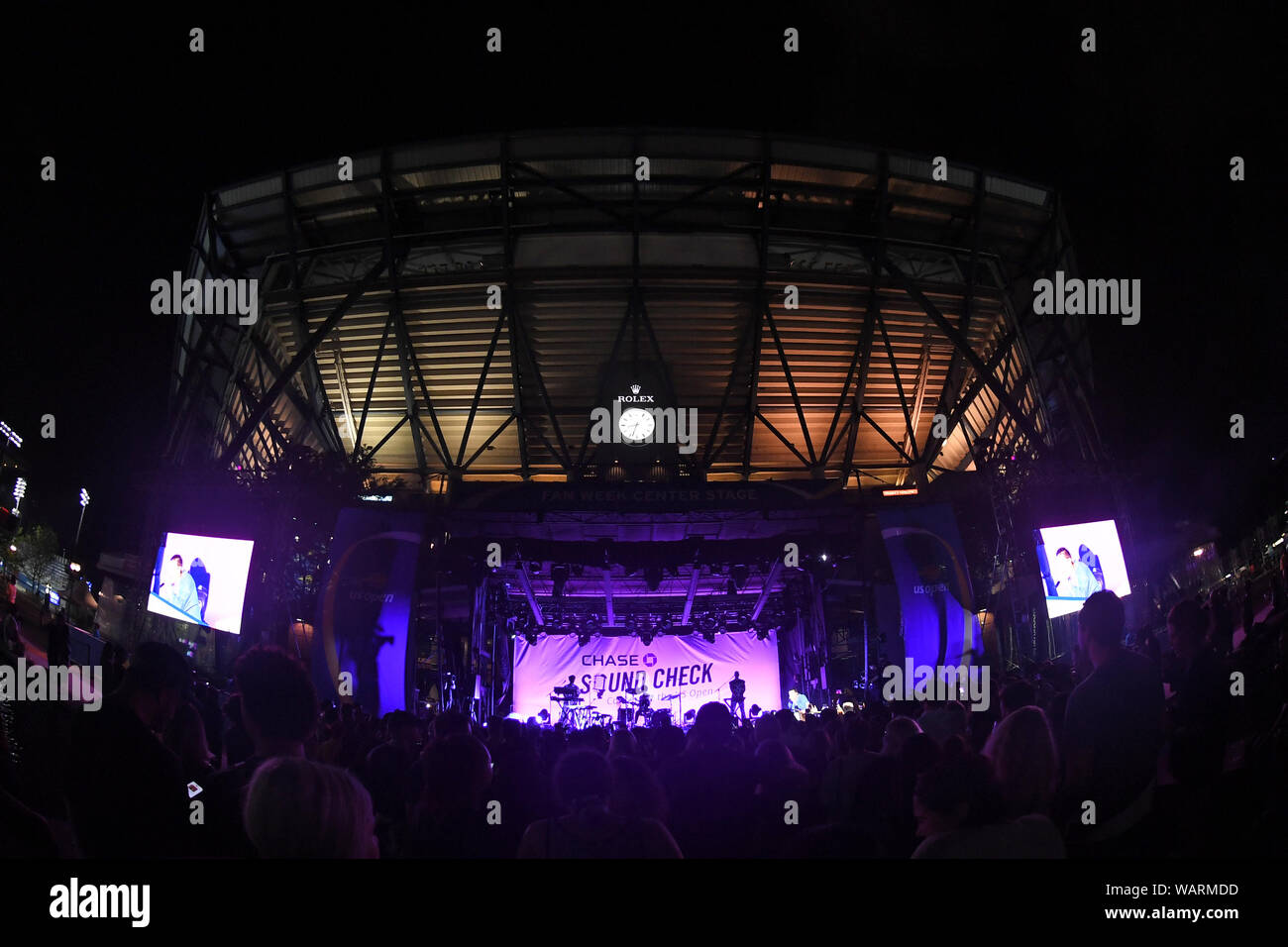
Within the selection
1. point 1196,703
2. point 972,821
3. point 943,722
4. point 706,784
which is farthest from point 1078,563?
point 972,821

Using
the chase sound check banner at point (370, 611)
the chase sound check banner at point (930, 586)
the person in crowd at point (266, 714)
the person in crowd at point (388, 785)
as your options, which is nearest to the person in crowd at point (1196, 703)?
the person in crowd at point (266, 714)

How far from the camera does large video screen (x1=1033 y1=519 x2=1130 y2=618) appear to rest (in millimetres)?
12258

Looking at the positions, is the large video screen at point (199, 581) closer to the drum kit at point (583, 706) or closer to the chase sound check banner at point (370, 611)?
the chase sound check banner at point (370, 611)

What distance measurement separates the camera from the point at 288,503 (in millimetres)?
13258

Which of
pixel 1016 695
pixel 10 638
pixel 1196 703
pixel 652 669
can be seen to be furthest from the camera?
pixel 652 669

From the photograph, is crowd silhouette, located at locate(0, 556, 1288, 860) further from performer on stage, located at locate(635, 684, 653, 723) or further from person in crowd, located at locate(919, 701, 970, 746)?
performer on stage, located at locate(635, 684, 653, 723)

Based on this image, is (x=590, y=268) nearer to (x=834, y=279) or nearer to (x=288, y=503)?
(x=834, y=279)

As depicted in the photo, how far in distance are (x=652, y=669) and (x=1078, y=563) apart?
15958 millimetres

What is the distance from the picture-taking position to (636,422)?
19531 mm

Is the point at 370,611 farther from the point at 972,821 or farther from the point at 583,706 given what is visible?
the point at 583,706

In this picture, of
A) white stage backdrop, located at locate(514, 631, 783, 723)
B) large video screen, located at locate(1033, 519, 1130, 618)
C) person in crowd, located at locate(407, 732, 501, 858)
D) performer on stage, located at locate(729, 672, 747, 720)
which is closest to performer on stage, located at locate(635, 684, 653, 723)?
white stage backdrop, located at locate(514, 631, 783, 723)

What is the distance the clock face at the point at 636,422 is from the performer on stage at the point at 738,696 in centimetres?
896
